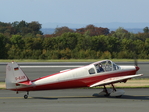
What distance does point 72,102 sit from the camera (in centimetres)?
1446

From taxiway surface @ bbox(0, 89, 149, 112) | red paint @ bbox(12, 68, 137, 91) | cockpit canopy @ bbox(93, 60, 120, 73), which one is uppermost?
cockpit canopy @ bbox(93, 60, 120, 73)

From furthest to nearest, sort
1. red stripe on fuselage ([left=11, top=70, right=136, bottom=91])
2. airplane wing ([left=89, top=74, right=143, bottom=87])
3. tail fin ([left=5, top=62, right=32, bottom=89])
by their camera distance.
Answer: airplane wing ([left=89, top=74, right=143, bottom=87]) < red stripe on fuselage ([left=11, top=70, right=136, bottom=91]) < tail fin ([left=5, top=62, right=32, bottom=89])

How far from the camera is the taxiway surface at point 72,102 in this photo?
12875 mm

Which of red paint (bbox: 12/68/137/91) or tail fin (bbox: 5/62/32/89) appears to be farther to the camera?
red paint (bbox: 12/68/137/91)

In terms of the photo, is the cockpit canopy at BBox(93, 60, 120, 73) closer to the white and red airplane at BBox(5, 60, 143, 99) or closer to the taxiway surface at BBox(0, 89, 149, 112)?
the white and red airplane at BBox(5, 60, 143, 99)

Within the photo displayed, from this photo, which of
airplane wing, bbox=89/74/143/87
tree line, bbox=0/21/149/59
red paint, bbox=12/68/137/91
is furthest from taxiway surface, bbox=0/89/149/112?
tree line, bbox=0/21/149/59

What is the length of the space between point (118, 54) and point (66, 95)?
1362 inches

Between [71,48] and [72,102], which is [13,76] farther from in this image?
[71,48]

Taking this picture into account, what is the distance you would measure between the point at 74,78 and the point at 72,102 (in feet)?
5.00

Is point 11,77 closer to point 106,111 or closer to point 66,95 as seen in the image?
point 66,95

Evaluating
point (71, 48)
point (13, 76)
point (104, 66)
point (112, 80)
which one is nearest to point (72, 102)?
point (112, 80)

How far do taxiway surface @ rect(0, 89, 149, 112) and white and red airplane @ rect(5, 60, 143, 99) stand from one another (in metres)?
0.58

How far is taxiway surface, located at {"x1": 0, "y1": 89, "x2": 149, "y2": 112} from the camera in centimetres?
1288

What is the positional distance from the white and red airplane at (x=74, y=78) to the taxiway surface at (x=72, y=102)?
1.91ft
